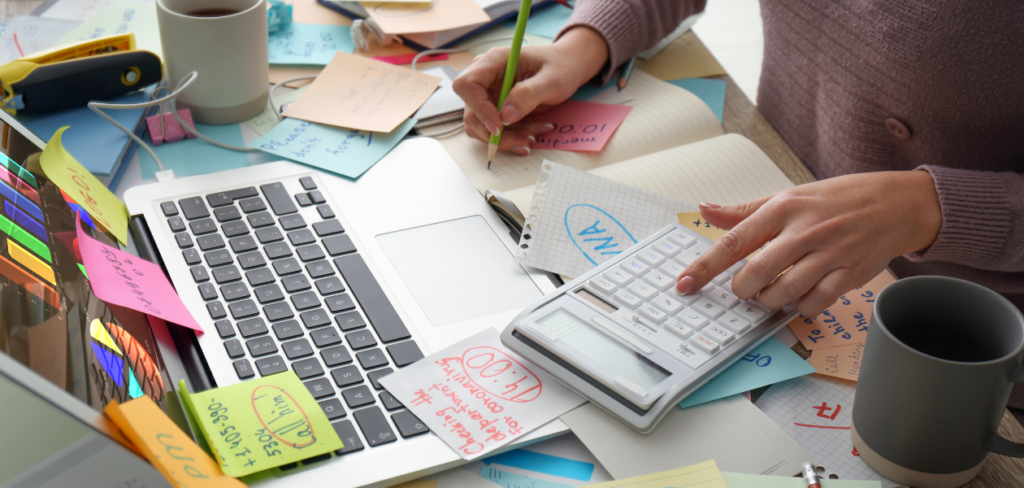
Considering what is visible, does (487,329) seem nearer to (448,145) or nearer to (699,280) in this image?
(699,280)

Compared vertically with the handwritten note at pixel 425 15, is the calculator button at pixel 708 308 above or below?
below

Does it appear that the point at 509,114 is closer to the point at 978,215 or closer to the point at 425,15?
the point at 425,15

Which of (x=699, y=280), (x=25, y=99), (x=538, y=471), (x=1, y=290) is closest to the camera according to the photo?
(x=1, y=290)

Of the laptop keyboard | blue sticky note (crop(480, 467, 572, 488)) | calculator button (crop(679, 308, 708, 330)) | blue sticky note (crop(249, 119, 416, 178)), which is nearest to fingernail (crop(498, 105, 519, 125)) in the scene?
blue sticky note (crop(249, 119, 416, 178))

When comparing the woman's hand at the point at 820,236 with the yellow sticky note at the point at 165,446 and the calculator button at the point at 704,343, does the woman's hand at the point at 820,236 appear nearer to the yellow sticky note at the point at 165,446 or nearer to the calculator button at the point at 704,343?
the calculator button at the point at 704,343

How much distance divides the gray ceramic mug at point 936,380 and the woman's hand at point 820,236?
115 mm

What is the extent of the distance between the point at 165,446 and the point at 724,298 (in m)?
0.44

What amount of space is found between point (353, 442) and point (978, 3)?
0.69 metres

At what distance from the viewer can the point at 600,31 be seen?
0.92 m

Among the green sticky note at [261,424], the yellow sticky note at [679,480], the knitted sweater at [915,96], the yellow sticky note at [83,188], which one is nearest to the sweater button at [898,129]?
the knitted sweater at [915,96]

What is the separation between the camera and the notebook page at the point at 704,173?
2.52 feet

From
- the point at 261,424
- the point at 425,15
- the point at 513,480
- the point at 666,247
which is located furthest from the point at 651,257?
the point at 425,15

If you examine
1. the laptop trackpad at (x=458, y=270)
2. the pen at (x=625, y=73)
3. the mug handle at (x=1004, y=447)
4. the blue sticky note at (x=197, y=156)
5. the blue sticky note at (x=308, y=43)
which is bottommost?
the blue sticky note at (x=197, y=156)

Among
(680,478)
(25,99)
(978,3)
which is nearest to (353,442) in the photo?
(680,478)
